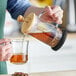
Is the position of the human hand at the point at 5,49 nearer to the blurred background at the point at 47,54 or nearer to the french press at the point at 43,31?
the french press at the point at 43,31

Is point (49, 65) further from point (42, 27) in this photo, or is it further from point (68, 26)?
point (42, 27)

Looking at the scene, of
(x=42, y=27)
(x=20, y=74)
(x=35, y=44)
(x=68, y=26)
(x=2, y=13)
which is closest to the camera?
(x=42, y=27)

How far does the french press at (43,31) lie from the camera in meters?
1.02

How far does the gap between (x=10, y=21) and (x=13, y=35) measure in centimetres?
15

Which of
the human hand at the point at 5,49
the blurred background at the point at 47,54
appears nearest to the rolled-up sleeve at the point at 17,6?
the human hand at the point at 5,49

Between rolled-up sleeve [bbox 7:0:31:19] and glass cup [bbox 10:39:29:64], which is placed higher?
rolled-up sleeve [bbox 7:0:31:19]

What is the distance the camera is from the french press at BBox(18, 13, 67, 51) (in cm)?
102

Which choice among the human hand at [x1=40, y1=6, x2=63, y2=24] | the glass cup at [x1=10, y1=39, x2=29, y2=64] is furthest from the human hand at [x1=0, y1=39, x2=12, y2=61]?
the human hand at [x1=40, y1=6, x2=63, y2=24]

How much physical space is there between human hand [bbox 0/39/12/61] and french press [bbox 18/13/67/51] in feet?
0.24

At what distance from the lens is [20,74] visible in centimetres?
114

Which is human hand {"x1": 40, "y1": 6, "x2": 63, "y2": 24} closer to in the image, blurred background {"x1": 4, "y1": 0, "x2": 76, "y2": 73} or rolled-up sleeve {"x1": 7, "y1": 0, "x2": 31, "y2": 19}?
rolled-up sleeve {"x1": 7, "y1": 0, "x2": 31, "y2": 19}

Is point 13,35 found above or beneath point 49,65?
above

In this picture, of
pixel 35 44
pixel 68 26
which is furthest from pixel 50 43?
pixel 68 26

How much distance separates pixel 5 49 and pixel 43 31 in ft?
0.50
